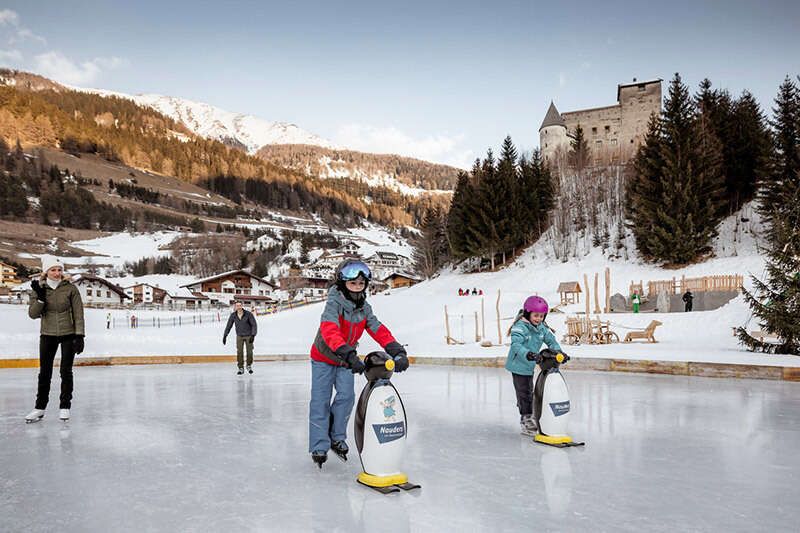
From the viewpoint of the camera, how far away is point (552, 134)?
74.8 metres

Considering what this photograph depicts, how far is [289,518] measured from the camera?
3.26m

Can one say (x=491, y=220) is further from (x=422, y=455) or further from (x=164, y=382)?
(x=422, y=455)

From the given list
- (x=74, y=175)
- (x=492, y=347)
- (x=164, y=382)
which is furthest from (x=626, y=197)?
(x=74, y=175)

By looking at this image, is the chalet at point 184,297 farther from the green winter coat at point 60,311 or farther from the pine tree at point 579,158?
the green winter coat at point 60,311

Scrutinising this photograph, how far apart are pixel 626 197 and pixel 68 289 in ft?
146

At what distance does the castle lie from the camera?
240 feet

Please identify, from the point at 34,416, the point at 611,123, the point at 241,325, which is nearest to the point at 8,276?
the point at 611,123

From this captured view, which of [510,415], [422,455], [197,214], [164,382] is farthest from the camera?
[197,214]

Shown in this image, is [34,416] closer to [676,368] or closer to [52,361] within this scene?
[52,361]

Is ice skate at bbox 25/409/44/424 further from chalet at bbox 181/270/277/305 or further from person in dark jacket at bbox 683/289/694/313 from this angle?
chalet at bbox 181/270/277/305

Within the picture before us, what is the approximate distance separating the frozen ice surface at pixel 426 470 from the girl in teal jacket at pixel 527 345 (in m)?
0.29

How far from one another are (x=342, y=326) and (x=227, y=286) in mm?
86783

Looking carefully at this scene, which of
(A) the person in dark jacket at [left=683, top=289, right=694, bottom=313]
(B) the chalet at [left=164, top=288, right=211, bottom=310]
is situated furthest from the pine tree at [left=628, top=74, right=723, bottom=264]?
(B) the chalet at [left=164, top=288, right=211, bottom=310]

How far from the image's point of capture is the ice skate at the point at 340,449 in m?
4.65
